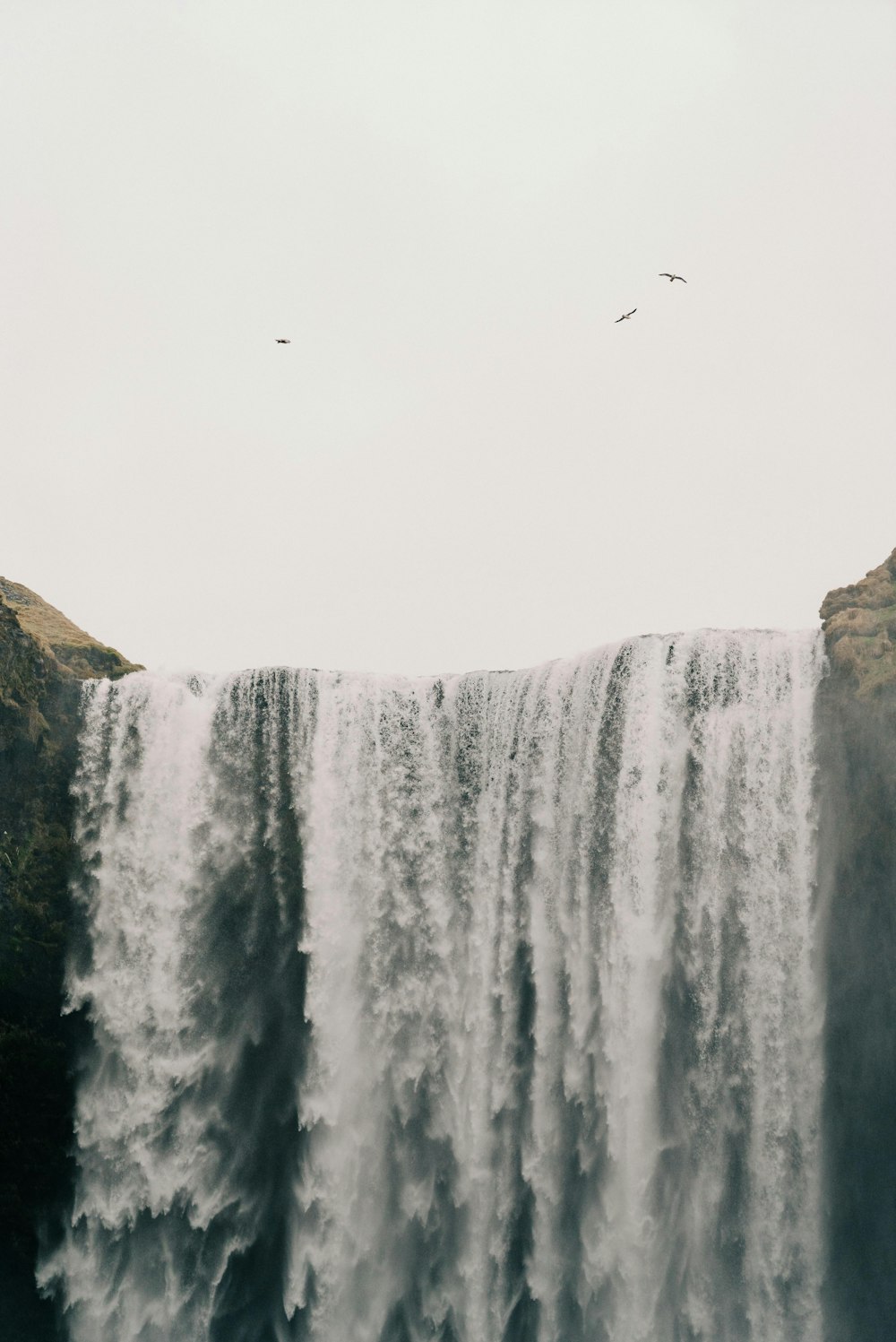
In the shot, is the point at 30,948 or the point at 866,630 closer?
the point at 866,630

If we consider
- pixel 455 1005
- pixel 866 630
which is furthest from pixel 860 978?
pixel 455 1005

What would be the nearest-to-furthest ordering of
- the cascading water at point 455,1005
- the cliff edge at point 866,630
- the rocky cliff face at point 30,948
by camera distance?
the cliff edge at point 866,630
the cascading water at point 455,1005
the rocky cliff face at point 30,948

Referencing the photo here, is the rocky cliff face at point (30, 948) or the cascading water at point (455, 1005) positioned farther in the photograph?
the rocky cliff face at point (30, 948)

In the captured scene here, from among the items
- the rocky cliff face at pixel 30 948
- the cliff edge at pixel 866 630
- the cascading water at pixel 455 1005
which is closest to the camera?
the cliff edge at pixel 866 630

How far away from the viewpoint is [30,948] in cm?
2373

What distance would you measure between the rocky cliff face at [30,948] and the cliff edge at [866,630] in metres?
15.2

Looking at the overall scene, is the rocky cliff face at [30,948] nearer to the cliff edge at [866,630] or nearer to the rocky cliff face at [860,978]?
the rocky cliff face at [860,978]

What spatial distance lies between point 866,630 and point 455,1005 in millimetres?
10489

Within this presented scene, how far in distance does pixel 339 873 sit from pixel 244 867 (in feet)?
6.33

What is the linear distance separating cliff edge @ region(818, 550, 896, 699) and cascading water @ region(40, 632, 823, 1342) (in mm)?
652

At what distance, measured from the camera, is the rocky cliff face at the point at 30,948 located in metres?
23.0

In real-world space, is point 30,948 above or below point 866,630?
below

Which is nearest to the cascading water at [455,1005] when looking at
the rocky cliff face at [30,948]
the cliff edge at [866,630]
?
the rocky cliff face at [30,948]

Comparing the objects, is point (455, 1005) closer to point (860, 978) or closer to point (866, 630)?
point (860, 978)
